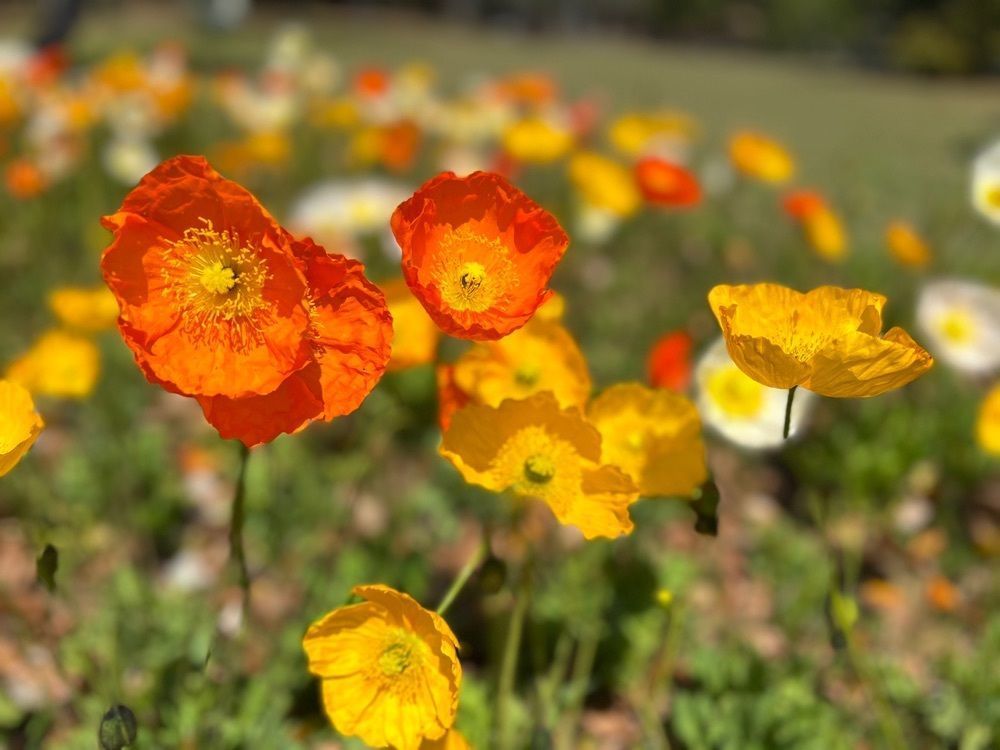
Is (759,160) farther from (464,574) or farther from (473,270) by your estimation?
(464,574)

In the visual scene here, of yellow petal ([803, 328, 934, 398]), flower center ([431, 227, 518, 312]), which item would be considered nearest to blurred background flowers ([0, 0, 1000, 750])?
flower center ([431, 227, 518, 312])

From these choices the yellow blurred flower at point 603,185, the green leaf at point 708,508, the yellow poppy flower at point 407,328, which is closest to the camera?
the green leaf at point 708,508

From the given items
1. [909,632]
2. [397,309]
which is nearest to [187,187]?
[397,309]

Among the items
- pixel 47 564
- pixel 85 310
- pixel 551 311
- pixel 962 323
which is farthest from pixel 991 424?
pixel 85 310

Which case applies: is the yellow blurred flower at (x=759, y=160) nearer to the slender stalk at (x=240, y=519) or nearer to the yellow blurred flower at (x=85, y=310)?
the yellow blurred flower at (x=85, y=310)

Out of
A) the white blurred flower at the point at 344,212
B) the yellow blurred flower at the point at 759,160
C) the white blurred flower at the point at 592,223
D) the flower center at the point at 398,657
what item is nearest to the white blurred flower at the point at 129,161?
the white blurred flower at the point at 344,212
